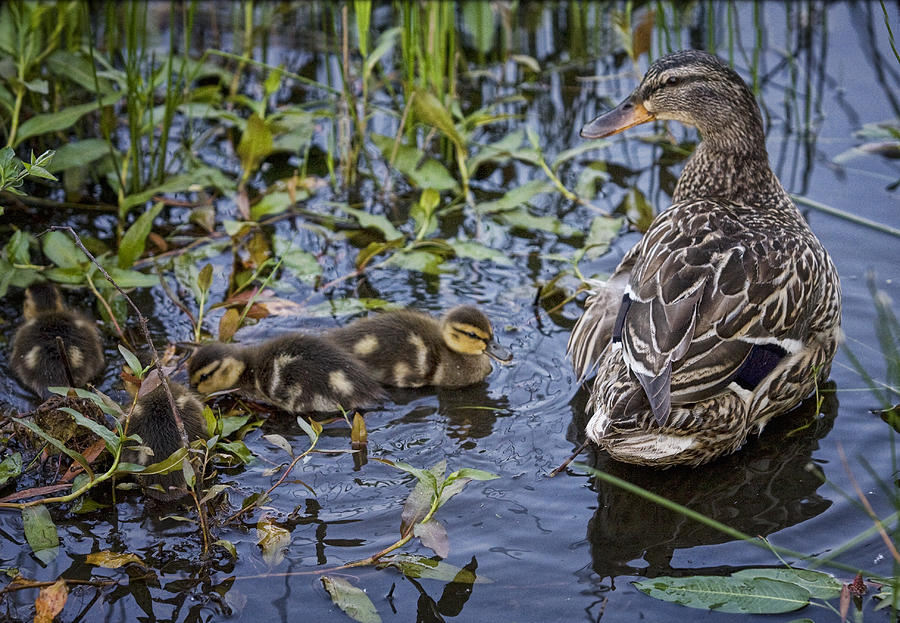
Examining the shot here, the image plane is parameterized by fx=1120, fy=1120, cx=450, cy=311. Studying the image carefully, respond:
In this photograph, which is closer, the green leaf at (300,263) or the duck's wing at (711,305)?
the duck's wing at (711,305)

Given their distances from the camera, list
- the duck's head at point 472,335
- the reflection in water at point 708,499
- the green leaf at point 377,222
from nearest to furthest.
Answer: the reflection in water at point 708,499
the duck's head at point 472,335
the green leaf at point 377,222

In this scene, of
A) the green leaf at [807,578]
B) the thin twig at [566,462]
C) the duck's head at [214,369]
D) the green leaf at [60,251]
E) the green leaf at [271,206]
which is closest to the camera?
the green leaf at [807,578]

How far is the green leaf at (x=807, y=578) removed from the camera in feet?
8.82

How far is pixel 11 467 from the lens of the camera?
9.99 feet

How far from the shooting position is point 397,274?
4383 mm

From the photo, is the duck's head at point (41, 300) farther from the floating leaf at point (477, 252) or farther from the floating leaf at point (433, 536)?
the floating leaf at point (433, 536)

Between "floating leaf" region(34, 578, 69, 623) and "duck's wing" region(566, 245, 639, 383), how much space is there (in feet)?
5.56

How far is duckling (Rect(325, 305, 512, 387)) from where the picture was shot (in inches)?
145

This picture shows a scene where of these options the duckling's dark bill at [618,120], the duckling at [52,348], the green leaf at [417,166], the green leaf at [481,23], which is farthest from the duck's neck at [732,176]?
the green leaf at [481,23]

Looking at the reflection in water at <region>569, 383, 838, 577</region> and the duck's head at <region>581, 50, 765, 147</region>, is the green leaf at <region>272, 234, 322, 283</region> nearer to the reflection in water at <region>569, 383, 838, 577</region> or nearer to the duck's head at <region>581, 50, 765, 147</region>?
the duck's head at <region>581, 50, 765, 147</region>

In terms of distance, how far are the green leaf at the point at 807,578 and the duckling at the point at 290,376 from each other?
1331 mm

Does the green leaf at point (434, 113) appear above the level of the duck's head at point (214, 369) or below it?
above

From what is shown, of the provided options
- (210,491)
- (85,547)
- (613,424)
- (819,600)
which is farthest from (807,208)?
(85,547)

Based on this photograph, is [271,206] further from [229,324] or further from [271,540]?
[271,540]
